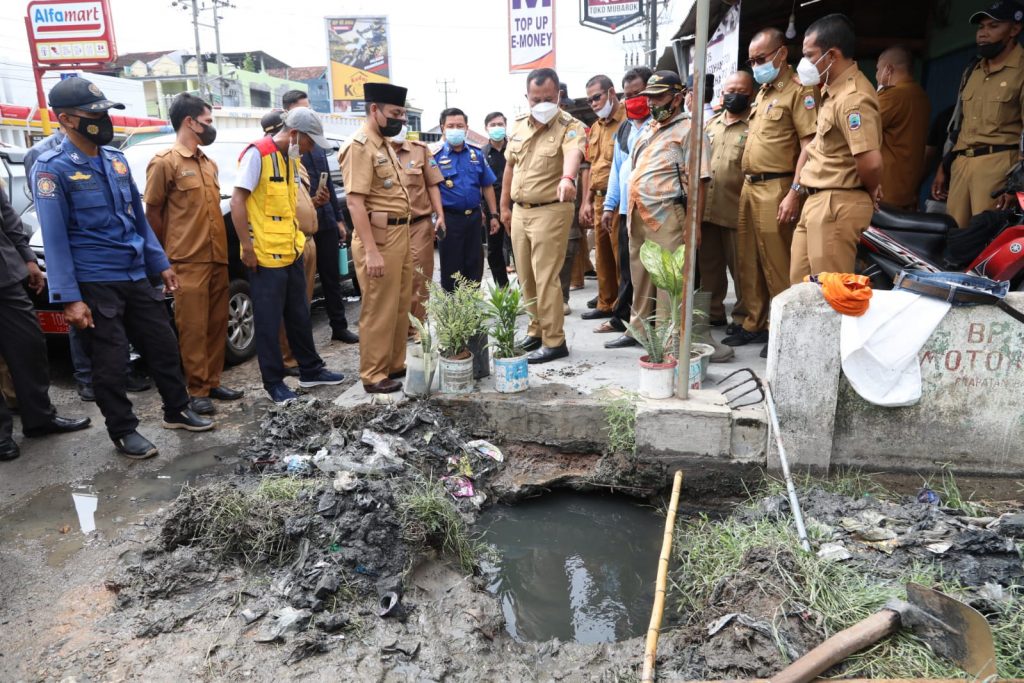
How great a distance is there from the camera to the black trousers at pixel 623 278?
553 cm

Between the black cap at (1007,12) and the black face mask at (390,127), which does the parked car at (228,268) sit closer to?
the black face mask at (390,127)

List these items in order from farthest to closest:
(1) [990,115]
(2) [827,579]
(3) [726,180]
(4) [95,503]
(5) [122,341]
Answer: (3) [726,180] → (1) [990,115] → (5) [122,341] → (4) [95,503] → (2) [827,579]

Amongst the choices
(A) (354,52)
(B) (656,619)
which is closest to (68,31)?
(B) (656,619)

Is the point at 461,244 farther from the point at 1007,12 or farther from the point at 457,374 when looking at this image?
the point at 1007,12

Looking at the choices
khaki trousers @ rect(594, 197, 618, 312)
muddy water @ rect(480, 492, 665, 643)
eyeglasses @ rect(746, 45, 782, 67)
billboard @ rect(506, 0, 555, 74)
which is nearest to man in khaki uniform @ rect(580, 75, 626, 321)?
khaki trousers @ rect(594, 197, 618, 312)

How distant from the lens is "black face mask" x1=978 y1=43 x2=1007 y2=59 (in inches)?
173

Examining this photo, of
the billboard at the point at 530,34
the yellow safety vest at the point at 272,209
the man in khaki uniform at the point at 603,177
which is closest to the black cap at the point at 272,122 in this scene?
the yellow safety vest at the point at 272,209

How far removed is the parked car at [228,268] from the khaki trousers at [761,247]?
3.71 meters

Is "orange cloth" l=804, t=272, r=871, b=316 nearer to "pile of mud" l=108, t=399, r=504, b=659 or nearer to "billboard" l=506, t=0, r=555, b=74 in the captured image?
"pile of mud" l=108, t=399, r=504, b=659

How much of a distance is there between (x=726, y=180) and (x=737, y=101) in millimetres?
573

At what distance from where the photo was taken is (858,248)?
4.27m

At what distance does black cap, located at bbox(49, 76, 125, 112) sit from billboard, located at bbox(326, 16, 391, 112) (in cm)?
3336

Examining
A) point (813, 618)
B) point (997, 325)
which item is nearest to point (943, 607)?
point (813, 618)

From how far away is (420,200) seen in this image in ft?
18.9
